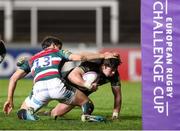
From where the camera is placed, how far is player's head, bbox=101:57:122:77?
30.2 feet

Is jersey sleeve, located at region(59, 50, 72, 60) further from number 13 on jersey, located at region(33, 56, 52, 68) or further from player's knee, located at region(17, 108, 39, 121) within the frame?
player's knee, located at region(17, 108, 39, 121)

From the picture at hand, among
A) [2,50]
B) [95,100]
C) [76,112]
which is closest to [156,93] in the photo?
[76,112]

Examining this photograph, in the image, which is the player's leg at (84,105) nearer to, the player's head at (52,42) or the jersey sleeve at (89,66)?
the jersey sleeve at (89,66)

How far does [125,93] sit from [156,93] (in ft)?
26.4

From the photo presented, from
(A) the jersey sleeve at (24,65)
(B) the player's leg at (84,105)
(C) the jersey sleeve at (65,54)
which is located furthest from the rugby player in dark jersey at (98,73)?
(A) the jersey sleeve at (24,65)

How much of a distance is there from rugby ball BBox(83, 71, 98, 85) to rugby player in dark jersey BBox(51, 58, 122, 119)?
6cm

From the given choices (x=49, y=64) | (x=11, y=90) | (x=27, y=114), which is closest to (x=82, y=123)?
(x=27, y=114)

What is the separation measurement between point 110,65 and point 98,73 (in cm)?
26

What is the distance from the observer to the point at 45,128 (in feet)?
27.6

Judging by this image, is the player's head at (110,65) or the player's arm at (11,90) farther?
the player's arm at (11,90)

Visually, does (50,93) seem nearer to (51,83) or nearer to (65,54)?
(51,83)

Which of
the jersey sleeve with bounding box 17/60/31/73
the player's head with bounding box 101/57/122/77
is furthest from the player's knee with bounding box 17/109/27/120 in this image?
the player's head with bounding box 101/57/122/77

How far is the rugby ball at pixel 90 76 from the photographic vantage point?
362 inches

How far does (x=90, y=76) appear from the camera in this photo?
9.28m
